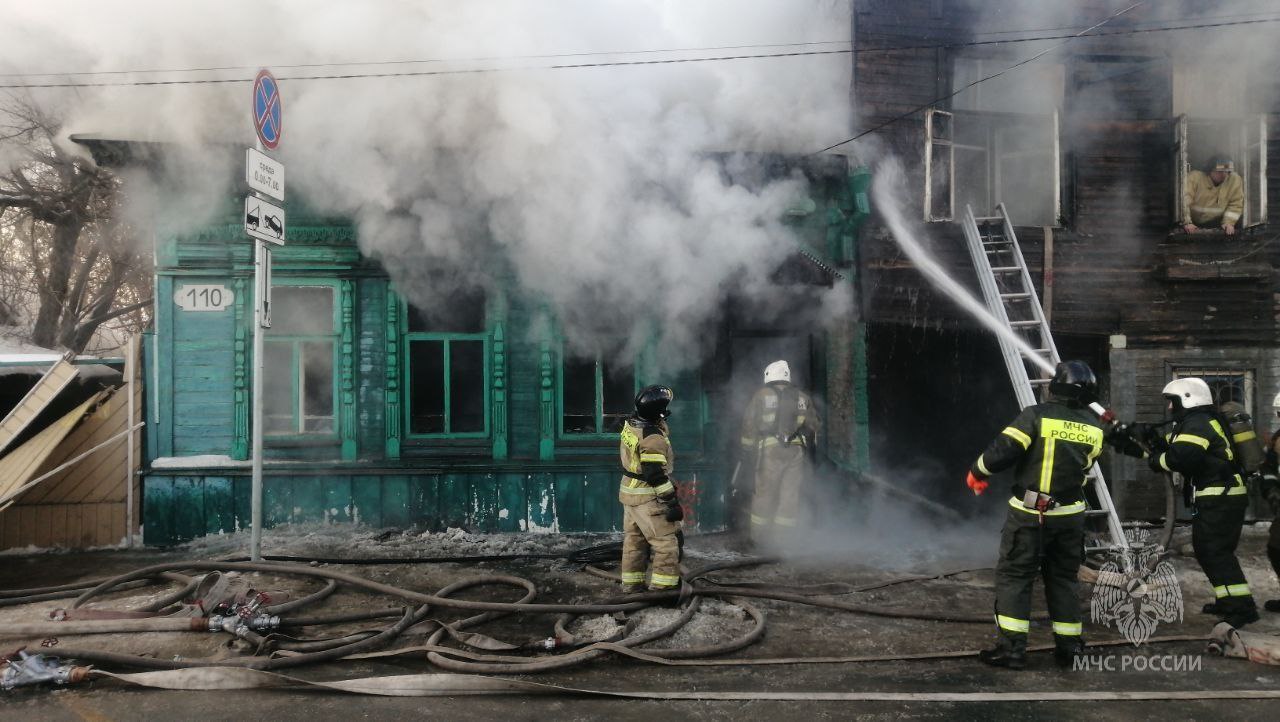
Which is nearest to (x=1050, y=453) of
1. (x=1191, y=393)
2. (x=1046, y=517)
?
(x=1046, y=517)

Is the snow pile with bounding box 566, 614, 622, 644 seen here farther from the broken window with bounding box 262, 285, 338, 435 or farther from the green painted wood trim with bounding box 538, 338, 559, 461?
the broken window with bounding box 262, 285, 338, 435

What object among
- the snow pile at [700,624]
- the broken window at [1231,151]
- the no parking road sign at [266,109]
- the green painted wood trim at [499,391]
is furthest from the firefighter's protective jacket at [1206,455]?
the no parking road sign at [266,109]

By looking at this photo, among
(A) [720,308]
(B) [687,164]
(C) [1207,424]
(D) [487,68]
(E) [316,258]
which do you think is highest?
(D) [487,68]

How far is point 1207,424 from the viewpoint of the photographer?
5164 mm

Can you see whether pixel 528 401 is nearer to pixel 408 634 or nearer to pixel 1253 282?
pixel 408 634

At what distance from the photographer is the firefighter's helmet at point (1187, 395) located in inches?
206

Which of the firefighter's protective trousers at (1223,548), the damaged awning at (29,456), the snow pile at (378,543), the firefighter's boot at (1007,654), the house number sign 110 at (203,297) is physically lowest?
the snow pile at (378,543)

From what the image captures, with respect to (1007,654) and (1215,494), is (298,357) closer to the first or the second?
(1007,654)

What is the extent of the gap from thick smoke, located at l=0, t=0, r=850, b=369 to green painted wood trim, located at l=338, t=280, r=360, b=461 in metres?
0.56

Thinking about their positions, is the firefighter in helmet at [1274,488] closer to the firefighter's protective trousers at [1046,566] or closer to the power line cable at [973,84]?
the firefighter's protective trousers at [1046,566]

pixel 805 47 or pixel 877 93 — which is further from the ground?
pixel 805 47

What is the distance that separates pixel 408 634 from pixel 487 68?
5.55 metres

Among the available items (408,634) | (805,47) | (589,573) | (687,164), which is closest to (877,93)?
(805,47)

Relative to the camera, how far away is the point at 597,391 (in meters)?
7.73
